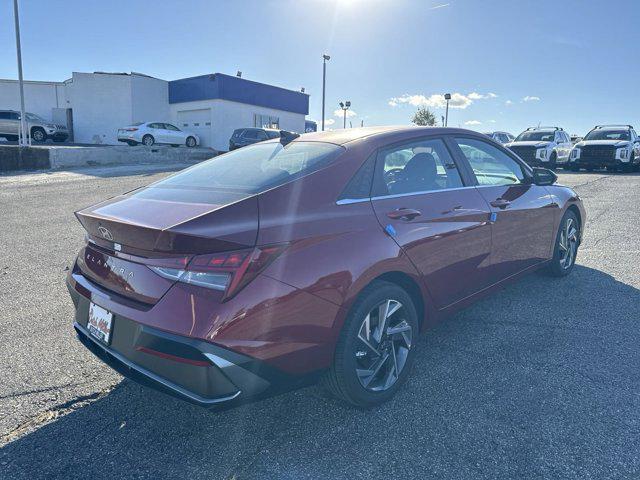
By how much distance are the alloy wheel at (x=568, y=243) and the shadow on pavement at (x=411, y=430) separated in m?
1.68

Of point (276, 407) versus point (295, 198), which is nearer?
point (295, 198)

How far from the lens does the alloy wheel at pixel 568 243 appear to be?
196 inches

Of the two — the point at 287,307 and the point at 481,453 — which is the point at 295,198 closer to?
the point at 287,307

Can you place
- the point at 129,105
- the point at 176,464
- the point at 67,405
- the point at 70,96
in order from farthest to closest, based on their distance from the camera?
the point at 70,96, the point at 129,105, the point at 67,405, the point at 176,464

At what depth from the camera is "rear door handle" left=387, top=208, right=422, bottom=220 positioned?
9.28 feet

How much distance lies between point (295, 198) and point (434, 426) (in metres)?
1.47

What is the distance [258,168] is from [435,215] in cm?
120

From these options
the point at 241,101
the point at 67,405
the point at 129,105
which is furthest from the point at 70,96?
the point at 67,405

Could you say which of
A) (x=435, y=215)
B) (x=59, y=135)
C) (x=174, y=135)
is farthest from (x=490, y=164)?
(x=59, y=135)

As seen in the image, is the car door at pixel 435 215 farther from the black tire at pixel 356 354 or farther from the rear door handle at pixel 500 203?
the black tire at pixel 356 354

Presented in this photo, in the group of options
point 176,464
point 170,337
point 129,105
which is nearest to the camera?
point 170,337

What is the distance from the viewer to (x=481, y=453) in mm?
2385

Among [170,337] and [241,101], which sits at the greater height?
[241,101]

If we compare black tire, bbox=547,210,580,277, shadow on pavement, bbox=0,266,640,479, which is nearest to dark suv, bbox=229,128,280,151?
black tire, bbox=547,210,580,277
